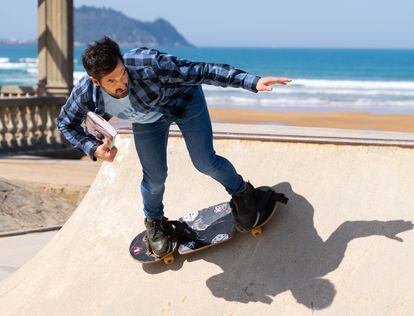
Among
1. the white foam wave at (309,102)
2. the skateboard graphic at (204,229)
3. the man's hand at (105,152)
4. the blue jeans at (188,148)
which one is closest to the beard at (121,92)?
the man's hand at (105,152)

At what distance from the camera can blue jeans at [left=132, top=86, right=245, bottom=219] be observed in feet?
15.7

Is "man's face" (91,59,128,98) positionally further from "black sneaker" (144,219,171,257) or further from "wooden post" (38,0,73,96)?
"wooden post" (38,0,73,96)

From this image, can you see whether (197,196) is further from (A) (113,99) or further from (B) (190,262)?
(A) (113,99)

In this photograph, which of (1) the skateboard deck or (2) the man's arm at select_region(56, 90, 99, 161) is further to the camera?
(1) the skateboard deck

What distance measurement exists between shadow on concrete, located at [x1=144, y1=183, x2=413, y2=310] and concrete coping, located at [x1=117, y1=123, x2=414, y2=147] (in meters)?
0.47

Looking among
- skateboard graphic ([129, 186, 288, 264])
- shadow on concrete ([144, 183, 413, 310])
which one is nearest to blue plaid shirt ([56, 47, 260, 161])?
skateboard graphic ([129, 186, 288, 264])

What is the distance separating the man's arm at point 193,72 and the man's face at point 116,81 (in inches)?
7.5

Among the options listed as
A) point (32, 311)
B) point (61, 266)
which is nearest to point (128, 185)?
point (61, 266)

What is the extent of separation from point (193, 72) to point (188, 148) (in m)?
0.50

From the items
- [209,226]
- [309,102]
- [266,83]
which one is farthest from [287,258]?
[309,102]

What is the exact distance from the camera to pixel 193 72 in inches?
179

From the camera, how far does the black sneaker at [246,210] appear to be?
5023 mm

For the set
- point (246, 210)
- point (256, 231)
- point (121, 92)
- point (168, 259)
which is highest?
point (121, 92)

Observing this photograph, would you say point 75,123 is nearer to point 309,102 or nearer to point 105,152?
point 105,152
